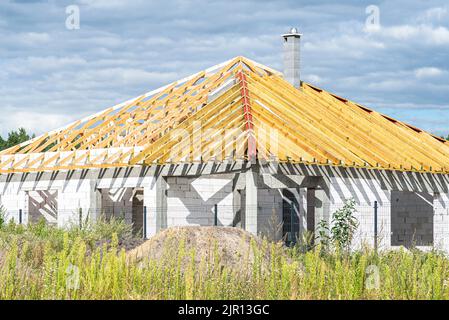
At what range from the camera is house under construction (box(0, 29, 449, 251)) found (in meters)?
21.8

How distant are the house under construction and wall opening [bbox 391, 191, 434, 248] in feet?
0.14

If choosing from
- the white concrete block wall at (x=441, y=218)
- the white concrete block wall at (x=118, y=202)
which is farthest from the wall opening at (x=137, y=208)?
the white concrete block wall at (x=441, y=218)

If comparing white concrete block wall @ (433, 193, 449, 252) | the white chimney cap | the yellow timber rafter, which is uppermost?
the white chimney cap

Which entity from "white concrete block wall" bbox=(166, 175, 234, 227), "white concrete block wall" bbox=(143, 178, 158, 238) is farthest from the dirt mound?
"white concrete block wall" bbox=(166, 175, 234, 227)

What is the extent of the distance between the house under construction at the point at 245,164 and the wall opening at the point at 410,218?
0.14ft

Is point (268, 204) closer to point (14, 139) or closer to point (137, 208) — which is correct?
point (137, 208)

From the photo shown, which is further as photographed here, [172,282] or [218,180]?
[218,180]

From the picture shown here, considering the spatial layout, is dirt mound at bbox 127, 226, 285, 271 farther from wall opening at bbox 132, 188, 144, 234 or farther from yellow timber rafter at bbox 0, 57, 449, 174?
wall opening at bbox 132, 188, 144, 234

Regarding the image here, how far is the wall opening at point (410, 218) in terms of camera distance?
2925cm

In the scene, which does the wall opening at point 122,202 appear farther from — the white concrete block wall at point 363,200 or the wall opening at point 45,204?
the white concrete block wall at point 363,200
